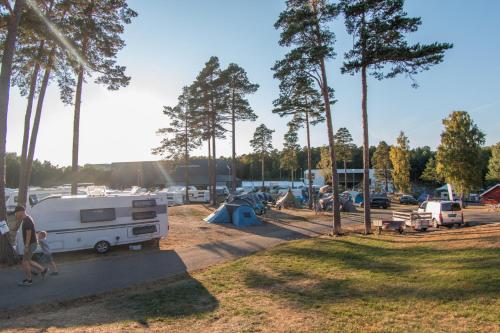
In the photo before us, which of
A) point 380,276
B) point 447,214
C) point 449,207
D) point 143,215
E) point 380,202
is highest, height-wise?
point 143,215

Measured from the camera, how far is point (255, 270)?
11453 mm

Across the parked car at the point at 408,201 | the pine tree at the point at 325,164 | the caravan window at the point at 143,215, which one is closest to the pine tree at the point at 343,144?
the pine tree at the point at 325,164

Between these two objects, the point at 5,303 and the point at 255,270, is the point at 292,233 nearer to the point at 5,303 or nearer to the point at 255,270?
the point at 255,270

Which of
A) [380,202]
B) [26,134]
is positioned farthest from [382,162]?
[26,134]

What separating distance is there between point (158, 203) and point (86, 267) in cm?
481

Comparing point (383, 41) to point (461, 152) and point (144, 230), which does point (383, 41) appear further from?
point (461, 152)

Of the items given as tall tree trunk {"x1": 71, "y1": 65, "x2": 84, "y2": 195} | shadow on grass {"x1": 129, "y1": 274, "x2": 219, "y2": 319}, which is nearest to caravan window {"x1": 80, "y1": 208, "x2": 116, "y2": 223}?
tall tree trunk {"x1": 71, "y1": 65, "x2": 84, "y2": 195}

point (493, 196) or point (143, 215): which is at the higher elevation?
point (143, 215)

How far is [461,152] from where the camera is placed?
134ft

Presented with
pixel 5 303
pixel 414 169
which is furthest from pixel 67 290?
pixel 414 169

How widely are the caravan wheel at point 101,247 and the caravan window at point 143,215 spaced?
1.48 metres

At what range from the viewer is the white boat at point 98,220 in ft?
46.4

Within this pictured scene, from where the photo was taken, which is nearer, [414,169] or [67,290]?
[67,290]

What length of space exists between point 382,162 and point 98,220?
62325 mm
